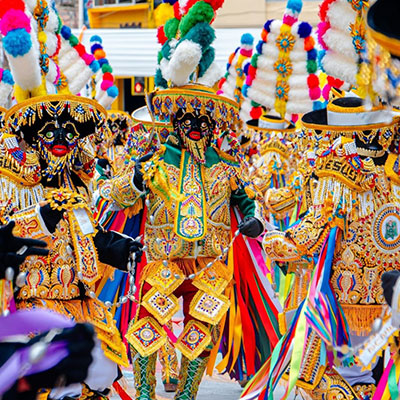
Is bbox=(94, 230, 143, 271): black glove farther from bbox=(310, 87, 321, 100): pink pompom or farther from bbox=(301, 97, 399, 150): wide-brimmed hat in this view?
bbox=(310, 87, 321, 100): pink pompom

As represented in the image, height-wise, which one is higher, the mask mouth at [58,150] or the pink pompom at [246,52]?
the mask mouth at [58,150]

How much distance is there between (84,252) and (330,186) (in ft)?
4.50

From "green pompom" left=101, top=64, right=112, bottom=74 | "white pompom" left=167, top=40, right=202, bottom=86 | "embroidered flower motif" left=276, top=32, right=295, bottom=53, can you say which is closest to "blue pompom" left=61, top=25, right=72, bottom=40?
"white pompom" left=167, top=40, right=202, bottom=86

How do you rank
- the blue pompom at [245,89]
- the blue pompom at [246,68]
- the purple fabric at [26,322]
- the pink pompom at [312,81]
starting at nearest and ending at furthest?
the purple fabric at [26,322]
the pink pompom at [312,81]
the blue pompom at [245,89]
the blue pompom at [246,68]

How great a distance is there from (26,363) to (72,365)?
0.15 m

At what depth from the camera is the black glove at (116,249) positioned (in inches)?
194

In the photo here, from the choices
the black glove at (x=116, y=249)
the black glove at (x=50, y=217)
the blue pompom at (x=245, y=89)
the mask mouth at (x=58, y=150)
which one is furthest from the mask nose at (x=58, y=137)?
the blue pompom at (x=245, y=89)

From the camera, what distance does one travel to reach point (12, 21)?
4766mm

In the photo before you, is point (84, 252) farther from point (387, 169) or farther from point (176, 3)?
point (176, 3)

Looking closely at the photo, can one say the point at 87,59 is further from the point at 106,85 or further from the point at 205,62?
the point at 106,85

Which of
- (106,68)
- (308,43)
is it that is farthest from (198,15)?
(106,68)

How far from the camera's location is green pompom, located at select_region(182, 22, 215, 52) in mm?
6129

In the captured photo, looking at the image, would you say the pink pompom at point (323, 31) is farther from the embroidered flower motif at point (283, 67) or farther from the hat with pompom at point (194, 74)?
the embroidered flower motif at point (283, 67)

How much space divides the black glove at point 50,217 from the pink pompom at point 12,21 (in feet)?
3.02
